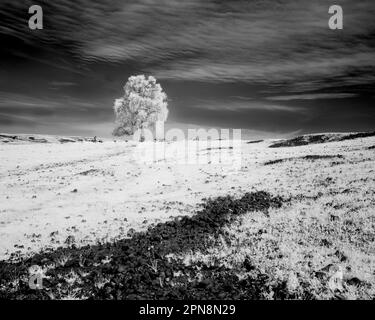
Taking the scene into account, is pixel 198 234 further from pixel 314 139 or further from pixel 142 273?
pixel 314 139

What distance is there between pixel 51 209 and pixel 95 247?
7.70 metres

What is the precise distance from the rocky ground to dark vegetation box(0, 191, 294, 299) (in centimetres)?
4

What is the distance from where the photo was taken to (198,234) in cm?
1285

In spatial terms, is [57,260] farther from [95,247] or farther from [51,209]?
[51,209]

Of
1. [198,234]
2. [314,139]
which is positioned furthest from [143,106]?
[198,234]

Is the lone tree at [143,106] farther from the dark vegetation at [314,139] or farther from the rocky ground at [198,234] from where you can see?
the rocky ground at [198,234]

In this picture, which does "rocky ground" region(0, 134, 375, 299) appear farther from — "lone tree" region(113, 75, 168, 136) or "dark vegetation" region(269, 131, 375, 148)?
"lone tree" region(113, 75, 168, 136)

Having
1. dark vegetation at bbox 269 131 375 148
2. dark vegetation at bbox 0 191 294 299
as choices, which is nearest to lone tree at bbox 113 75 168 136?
dark vegetation at bbox 269 131 375 148

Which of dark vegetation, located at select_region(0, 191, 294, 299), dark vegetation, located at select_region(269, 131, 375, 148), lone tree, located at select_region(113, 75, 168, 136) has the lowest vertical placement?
dark vegetation, located at select_region(0, 191, 294, 299)

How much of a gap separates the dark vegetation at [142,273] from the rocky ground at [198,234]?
1.4 inches

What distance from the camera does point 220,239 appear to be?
12016mm

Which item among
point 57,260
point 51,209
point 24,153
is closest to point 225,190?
point 51,209

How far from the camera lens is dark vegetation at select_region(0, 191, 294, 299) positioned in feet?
27.3

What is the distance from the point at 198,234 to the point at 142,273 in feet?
12.9
